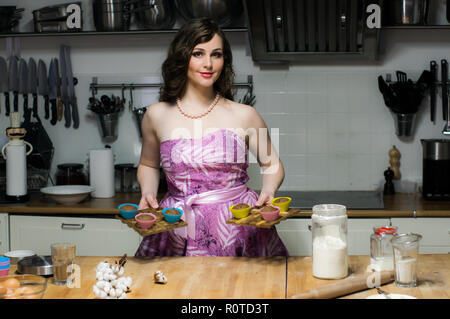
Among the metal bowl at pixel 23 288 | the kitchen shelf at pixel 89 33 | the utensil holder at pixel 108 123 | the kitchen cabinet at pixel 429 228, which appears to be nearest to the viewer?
the metal bowl at pixel 23 288

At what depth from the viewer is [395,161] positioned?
388 cm

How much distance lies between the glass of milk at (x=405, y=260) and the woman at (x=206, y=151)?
741 mm

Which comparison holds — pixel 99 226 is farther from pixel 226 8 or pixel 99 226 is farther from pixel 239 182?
pixel 226 8

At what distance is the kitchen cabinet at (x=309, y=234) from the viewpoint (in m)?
3.35

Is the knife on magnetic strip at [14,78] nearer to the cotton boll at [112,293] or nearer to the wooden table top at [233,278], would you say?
the wooden table top at [233,278]

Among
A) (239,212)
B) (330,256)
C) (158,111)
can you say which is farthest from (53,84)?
(330,256)

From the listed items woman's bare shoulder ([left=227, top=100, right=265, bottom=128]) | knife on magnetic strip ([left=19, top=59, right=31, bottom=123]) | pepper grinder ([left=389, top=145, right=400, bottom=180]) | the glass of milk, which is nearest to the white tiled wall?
pepper grinder ([left=389, top=145, right=400, bottom=180])

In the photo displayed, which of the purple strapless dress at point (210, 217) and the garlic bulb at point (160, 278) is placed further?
the purple strapless dress at point (210, 217)

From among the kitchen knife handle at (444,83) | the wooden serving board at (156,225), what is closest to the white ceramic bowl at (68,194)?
the wooden serving board at (156,225)

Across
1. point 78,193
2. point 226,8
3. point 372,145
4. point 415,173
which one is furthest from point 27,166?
point 415,173

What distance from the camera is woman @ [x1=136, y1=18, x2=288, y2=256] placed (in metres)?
2.50

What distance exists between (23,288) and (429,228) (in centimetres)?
229

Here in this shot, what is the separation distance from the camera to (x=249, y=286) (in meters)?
1.88

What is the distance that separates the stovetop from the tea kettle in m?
1.49
